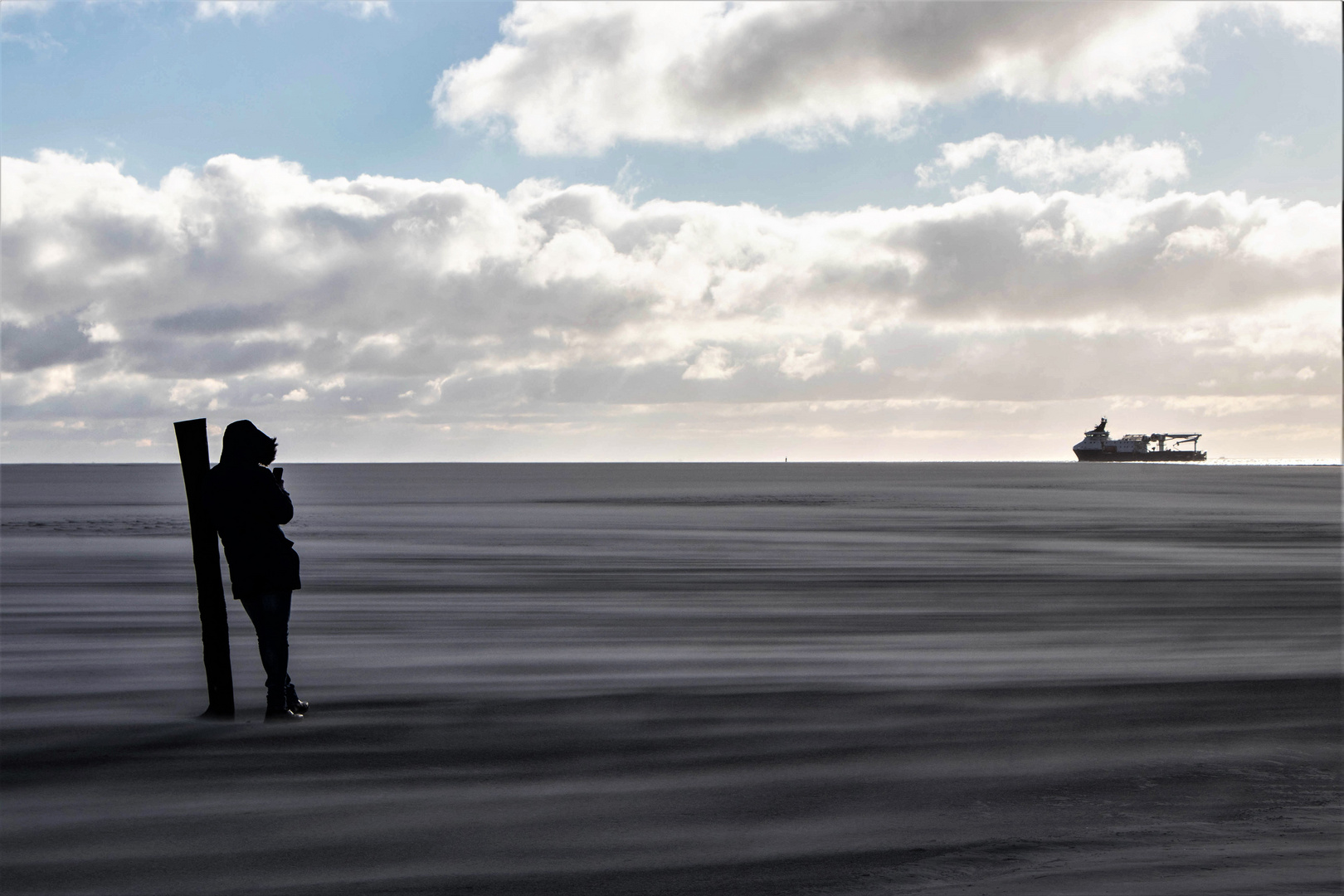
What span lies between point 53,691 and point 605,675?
4.66 metres

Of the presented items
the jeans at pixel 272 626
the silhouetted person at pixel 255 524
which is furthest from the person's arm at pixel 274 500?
the jeans at pixel 272 626

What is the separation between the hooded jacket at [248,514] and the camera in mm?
7398

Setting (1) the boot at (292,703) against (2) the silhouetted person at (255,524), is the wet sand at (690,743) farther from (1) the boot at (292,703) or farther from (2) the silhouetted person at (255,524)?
(2) the silhouetted person at (255,524)

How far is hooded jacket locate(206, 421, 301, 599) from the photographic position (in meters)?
7.40

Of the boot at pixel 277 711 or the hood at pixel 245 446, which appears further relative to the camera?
the boot at pixel 277 711

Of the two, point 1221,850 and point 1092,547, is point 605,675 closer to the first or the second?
point 1221,850

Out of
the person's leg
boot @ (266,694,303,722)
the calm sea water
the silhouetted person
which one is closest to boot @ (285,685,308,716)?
boot @ (266,694,303,722)

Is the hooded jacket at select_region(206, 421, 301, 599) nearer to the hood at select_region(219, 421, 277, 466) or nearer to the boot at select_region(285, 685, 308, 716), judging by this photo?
the hood at select_region(219, 421, 277, 466)

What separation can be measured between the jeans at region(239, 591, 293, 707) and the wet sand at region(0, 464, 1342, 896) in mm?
469

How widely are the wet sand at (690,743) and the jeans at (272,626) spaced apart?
469 mm

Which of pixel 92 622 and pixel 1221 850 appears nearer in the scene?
pixel 1221 850

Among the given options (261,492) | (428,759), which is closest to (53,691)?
(261,492)

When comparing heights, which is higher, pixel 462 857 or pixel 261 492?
pixel 261 492

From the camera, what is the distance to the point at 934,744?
7.45 metres
